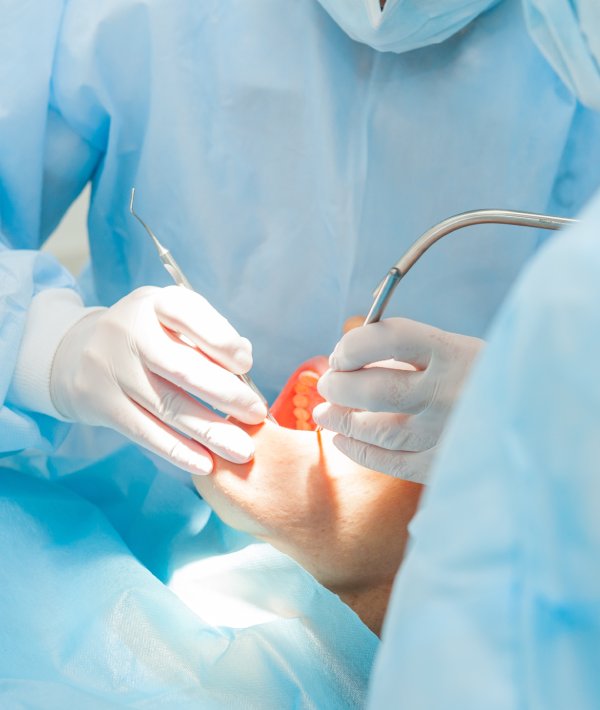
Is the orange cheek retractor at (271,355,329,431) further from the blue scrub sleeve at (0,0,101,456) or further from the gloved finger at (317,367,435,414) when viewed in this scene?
the blue scrub sleeve at (0,0,101,456)

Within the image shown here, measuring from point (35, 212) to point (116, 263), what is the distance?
206 mm

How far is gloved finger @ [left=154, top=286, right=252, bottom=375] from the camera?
3.59ft

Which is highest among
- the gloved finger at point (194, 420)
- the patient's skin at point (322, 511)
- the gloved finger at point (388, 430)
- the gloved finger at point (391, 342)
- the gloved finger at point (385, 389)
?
the gloved finger at point (391, 342)

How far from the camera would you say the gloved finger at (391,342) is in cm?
101

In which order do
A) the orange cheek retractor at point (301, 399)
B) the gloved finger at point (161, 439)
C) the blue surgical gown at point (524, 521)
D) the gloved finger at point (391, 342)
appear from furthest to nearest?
the orange cheek retractor at point (301, 399)
the gloved finger at point (161, 439)
the gloved finger at point (391, 342)
the blue surgical gown at point (524, 521)

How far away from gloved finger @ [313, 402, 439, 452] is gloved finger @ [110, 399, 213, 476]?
0.21 metres

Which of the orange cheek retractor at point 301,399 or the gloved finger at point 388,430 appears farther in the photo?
the orange cheek retractor at point 301,399

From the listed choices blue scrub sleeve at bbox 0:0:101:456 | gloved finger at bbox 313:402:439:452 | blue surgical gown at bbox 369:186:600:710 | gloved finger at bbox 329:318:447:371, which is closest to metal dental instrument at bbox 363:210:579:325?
gloved finger at bbox 329:318:447:371

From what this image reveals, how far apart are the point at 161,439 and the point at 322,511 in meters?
0.27

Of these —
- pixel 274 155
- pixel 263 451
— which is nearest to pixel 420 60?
pixel 274 155

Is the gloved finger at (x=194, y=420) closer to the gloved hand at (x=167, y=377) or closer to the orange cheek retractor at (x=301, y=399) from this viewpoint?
the gloved hand at (x=167, y=377)

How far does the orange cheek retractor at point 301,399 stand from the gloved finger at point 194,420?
15cm

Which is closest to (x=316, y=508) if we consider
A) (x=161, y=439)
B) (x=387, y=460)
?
(x=387, y=460)

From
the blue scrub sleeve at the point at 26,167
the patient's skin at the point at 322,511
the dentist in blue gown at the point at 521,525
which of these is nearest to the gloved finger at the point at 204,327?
the patient's skin at the point at 322,511
